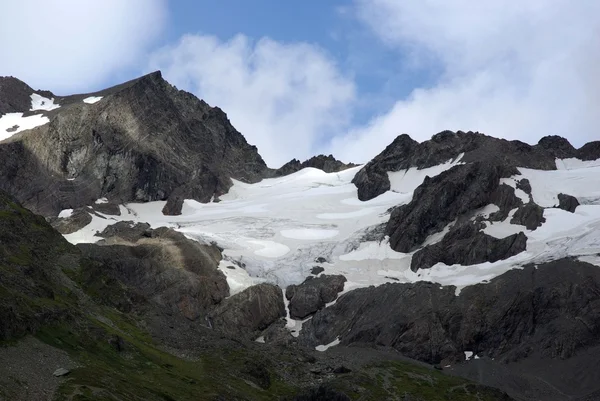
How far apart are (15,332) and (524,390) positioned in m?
79.7

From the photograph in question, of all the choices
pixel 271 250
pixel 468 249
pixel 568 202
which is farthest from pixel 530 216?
pixel 271 250

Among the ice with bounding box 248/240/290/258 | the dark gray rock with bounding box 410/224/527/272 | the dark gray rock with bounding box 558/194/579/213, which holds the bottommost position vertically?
the dark gray rock with bounding box 410/224/527/272

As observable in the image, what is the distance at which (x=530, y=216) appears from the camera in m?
177

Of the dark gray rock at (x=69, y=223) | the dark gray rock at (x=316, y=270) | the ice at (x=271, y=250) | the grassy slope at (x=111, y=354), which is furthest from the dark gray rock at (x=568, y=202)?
the dark gray rock at (x=69, y=223)

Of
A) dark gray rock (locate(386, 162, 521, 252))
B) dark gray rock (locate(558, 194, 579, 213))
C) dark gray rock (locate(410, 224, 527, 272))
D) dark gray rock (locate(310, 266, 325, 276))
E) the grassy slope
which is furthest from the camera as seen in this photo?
dark gray rock (locate(386, 162, 521, 252))

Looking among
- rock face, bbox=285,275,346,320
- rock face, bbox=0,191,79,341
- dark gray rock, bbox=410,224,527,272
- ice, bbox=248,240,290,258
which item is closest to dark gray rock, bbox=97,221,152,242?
ice, bbox=248,240,290,258

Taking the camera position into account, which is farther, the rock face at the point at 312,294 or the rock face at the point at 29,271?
the rock face at the point at 312,294

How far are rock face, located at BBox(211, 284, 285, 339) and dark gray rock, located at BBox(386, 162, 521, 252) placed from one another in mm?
42063

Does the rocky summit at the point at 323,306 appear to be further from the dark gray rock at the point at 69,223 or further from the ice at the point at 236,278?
the ice at the point at 236,278

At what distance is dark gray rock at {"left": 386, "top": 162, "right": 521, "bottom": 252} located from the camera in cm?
18900

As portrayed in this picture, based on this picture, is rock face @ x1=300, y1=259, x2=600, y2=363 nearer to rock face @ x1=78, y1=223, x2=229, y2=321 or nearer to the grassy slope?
the grassy slope

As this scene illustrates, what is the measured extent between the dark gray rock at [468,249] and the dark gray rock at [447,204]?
9.79m

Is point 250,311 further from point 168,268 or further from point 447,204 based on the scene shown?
point 447,204

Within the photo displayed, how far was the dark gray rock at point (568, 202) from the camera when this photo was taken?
187 m
